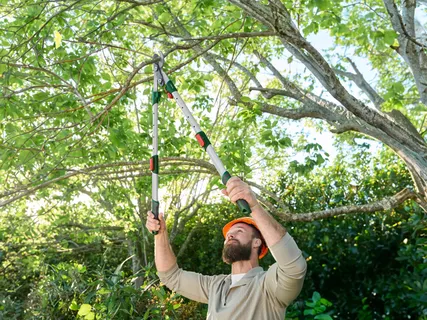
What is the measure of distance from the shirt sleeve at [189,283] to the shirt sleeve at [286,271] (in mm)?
470

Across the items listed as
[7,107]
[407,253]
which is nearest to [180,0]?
[7,107]

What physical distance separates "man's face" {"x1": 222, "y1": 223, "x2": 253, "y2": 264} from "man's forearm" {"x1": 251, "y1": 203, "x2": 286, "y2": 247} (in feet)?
1.59

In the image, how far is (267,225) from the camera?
80.2 inches

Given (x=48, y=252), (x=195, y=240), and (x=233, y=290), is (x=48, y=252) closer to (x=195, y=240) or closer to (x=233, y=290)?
(x=195, y=240)

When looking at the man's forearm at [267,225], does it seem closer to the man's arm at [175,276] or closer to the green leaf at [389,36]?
the man's arm at [175,276]

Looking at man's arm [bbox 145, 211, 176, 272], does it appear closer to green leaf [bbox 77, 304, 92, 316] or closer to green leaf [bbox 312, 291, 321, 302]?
green leaf [bbox 77, 304, 92, 316]

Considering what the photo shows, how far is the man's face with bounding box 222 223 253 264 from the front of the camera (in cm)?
252

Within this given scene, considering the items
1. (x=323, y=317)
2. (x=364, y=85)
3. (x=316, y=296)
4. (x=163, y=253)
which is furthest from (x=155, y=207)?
(x=364, y=85)

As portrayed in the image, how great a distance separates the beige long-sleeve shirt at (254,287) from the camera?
6.86 feet

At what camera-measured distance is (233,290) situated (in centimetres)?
248

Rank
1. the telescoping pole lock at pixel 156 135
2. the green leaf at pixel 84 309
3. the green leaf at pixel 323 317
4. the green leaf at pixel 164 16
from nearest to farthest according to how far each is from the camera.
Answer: the telescoping pole lock at pixel 156 135 < the green leaf at pixel 84 309 < the green leaf at pixel 164 16 < the green leaf at pixel 323 317

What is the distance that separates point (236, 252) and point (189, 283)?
33cm

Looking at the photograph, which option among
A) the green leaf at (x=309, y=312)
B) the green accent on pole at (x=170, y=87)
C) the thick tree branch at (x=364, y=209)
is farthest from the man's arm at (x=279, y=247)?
the green leaf at (x=309, y=312)

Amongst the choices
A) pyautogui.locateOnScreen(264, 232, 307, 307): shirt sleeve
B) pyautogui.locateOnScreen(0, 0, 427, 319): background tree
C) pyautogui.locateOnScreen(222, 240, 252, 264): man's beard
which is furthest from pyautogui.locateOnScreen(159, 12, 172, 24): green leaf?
pyautogui.locateOnScreen(264, 232, 307, 307): shirt sleeve
